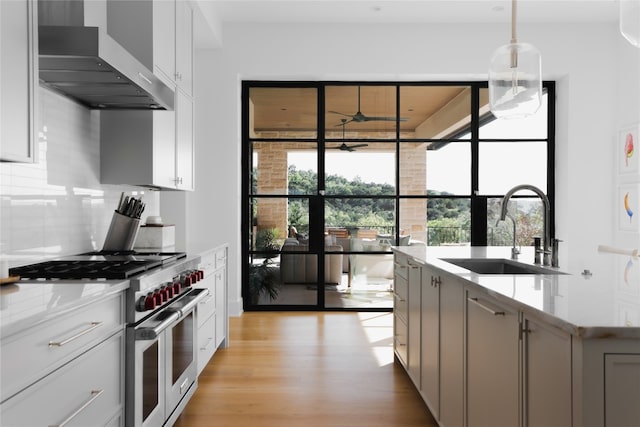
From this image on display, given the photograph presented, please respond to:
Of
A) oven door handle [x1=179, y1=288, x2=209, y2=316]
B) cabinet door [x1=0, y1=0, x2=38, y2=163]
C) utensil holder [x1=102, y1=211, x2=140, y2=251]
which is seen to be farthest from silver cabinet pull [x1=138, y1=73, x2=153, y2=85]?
oven door handle [x1=179, y1=288, x2=209, y2=316]

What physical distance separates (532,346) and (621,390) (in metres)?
0.27

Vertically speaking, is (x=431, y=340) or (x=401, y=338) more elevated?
(x=431, y=340)

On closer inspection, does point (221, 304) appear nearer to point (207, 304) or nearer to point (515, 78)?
point (207, 304)

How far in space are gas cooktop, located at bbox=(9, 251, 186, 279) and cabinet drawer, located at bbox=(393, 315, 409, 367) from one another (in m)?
1.51

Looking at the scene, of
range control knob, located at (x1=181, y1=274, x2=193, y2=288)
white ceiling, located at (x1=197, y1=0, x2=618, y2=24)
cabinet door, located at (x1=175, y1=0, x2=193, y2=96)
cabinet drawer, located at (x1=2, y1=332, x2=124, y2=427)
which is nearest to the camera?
cabinet drawer, located at (x1=2, y1=332, x2=124, y2=427)

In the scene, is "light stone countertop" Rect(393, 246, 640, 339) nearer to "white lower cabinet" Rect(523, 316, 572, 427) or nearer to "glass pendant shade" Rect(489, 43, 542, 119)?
"white lower cabinet" Rect(523, 316, 572, 427)

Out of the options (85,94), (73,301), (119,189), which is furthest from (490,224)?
(73,301)

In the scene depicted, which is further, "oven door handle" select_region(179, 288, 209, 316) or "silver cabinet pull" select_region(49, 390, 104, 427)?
"oven door handle" select_region(179, 288, 209, 316)

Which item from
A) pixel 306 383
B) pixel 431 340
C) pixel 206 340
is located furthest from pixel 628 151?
pixel 206 340

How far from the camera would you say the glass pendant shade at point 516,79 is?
2.24m

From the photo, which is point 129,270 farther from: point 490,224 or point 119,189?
point 490,224

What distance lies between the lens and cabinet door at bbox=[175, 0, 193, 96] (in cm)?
334

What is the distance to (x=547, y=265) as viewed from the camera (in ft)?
7.19

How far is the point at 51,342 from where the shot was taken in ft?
4.21
